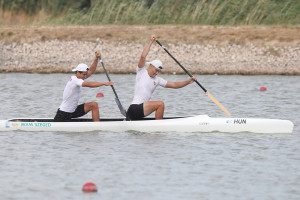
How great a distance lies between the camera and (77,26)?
40562 mm

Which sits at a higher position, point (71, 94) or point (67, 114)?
point (71, 94)

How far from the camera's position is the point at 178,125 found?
18125mm

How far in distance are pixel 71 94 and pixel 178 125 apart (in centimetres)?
242

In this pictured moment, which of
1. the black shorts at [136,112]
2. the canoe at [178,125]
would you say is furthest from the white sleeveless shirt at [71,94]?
the black shorts at [136,112]

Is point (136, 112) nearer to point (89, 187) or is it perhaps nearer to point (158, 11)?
point (89, 187)

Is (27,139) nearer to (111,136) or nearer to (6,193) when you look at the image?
(111,136)

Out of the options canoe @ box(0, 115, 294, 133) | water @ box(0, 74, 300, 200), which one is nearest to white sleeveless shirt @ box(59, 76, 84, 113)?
canoe @ box(0, 115, 294, 133)

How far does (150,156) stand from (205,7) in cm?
2581

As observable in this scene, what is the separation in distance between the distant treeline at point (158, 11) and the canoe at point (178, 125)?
830 inches

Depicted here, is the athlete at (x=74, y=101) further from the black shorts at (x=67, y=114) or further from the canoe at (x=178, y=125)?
the canoe at (x=178, y=125)

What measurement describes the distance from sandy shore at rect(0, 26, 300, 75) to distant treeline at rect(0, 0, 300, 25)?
1.47m

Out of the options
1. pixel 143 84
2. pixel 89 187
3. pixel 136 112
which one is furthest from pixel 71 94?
pixel 89 187

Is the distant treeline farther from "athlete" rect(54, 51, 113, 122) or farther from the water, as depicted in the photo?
"athlete" rect(54, 51, 113, 122)

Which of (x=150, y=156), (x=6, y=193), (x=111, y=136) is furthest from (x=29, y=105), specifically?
(x=6, y=193)
